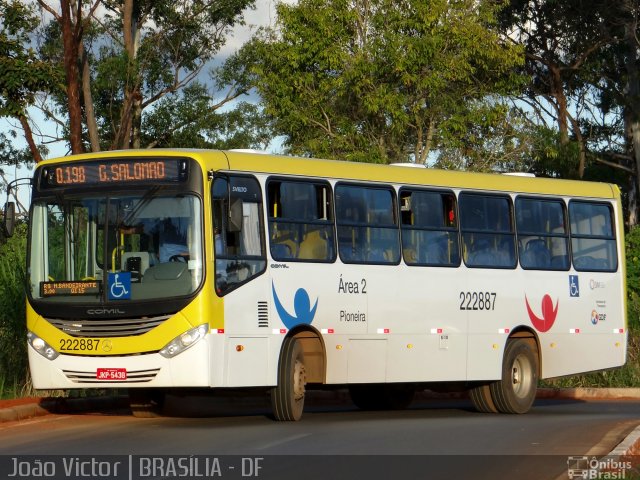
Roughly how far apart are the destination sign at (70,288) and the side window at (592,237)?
28.0 ft

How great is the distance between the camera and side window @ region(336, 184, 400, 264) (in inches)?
690

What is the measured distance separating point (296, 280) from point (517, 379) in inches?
199

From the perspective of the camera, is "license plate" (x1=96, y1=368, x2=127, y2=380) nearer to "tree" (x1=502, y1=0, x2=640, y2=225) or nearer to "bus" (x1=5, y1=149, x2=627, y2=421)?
"bus" (x1=5, y1=149, x2=627, y2=421)

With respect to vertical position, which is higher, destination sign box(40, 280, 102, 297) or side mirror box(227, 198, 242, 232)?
side mirror box(227, 198, 242, 232)

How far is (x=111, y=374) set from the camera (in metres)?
15.3

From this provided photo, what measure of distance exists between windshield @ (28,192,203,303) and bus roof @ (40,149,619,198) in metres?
0.54

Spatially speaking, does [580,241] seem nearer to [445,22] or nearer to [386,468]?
[386,468]

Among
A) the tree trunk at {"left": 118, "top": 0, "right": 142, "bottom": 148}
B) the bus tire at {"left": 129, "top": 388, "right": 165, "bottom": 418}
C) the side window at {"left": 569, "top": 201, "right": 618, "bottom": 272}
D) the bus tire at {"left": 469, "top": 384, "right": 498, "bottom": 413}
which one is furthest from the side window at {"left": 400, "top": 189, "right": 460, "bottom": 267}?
the tree trunk at {"left": 118, "top": 0, "right": 142, "bottom": 148}

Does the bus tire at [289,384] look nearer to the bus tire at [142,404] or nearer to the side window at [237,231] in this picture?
the side window at [237,231]

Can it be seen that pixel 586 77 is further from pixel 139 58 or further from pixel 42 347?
pixel 42 347

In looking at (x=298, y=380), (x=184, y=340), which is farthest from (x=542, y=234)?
(x=184, y=340)

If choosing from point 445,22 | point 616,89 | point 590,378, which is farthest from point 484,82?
point 590,378

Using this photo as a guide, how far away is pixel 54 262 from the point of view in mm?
16203

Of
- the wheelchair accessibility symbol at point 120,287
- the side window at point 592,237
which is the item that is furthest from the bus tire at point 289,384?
the side window at point 592,237
